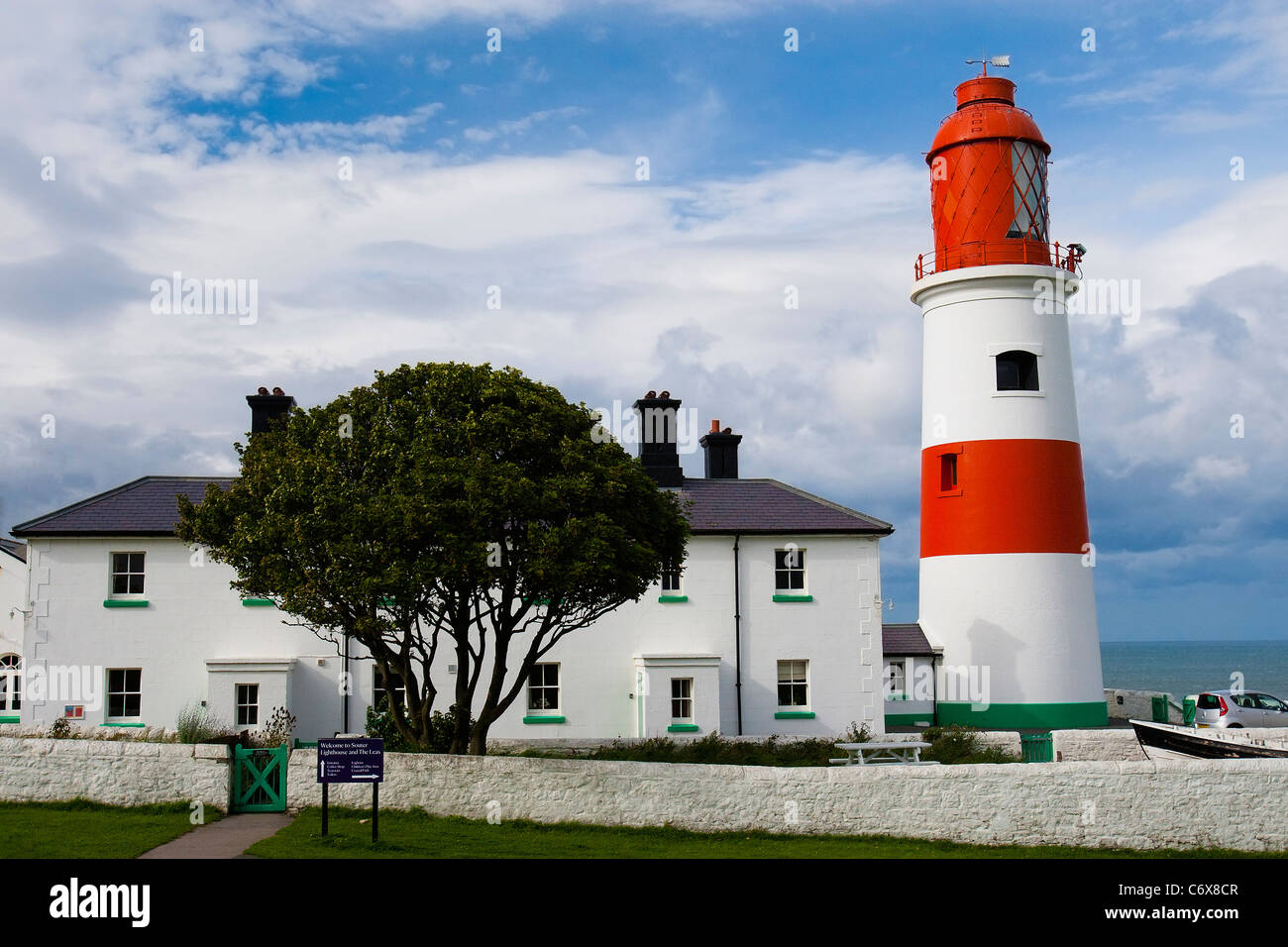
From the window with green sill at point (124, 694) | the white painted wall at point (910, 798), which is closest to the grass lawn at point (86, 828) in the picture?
the white painted wall at point (910, 798)

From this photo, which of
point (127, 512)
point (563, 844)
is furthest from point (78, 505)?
point (563, 844)

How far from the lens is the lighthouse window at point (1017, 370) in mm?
29234

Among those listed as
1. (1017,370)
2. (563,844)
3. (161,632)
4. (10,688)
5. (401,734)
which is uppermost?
(1017,370)

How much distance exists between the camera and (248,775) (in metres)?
18.8

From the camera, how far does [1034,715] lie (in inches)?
1114

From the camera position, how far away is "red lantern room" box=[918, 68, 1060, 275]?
29.2 meters

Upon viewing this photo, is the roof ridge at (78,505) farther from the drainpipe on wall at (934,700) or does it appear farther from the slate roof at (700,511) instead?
the drainpipe on wall at (934,700)

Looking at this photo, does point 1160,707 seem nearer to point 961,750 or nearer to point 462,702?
point 961,750

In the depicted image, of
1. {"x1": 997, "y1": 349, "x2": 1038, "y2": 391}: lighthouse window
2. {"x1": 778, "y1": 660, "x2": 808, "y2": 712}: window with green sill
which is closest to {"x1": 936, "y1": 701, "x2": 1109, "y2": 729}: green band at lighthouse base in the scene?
{"x1": 778, "y1": 660, "x2": 808, "y2": 712}: window with green sill

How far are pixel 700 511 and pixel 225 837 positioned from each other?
14789mm

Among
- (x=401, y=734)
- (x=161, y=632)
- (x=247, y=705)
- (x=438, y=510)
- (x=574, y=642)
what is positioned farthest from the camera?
(x=574, y=642)

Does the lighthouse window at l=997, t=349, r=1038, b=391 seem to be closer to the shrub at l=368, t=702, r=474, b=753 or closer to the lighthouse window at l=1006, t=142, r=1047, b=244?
the lighthouse window at l=1006, t=142, r=1047, b=244

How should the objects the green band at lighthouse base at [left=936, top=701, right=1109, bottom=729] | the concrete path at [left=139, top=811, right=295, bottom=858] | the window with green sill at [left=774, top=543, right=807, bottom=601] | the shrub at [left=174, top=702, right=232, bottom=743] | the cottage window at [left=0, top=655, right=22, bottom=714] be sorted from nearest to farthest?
the concrete path at [left=139, top=811, right=295, bottom=858]
the shrub at [left=174, top=702, right=232, bottom=743]
the cottage window at [left=0, top=655, right=22, bottom=714]
the window with green sill at [left=774, top=543, right=807, bottom=601]
the green band at lighthouse base at [left=936, top=701, right=1109, bottom=729]

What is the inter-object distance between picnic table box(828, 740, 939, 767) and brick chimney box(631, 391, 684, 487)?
8751mm
